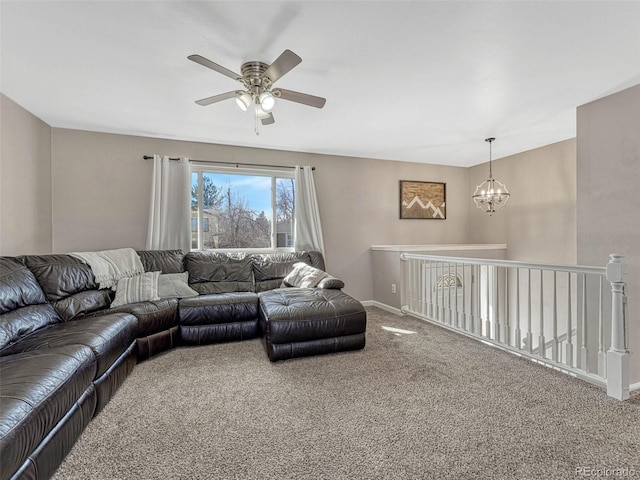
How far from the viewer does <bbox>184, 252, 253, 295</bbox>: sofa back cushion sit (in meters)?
3.70

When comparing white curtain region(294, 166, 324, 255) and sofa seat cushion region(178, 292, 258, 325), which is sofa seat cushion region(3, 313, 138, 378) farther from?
white curtain region(294, 166, 324, 255)

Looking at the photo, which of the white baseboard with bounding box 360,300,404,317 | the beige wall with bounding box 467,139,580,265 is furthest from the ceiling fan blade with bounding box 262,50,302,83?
the beige wall with bounding box 467,139,580,265

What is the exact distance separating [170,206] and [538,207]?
5.18 m

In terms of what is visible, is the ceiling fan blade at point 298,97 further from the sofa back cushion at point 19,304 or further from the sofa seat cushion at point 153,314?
the sofa back cushion at point 19,304

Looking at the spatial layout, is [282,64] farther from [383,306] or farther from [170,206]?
[383,306]

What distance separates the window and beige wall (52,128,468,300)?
25cm

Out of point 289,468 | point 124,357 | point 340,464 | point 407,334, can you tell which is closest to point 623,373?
point 407,334

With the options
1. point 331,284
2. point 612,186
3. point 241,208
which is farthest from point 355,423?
point 241,208

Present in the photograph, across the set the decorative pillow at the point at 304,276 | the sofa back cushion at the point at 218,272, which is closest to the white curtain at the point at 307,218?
the decorative pillow at the point at 304,276

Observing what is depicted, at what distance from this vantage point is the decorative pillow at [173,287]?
3333 mm

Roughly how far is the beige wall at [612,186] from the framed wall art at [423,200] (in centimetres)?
246

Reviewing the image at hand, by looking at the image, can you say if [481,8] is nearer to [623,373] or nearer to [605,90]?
[605,90]

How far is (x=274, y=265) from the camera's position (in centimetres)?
404

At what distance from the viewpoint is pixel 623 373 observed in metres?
1.98
